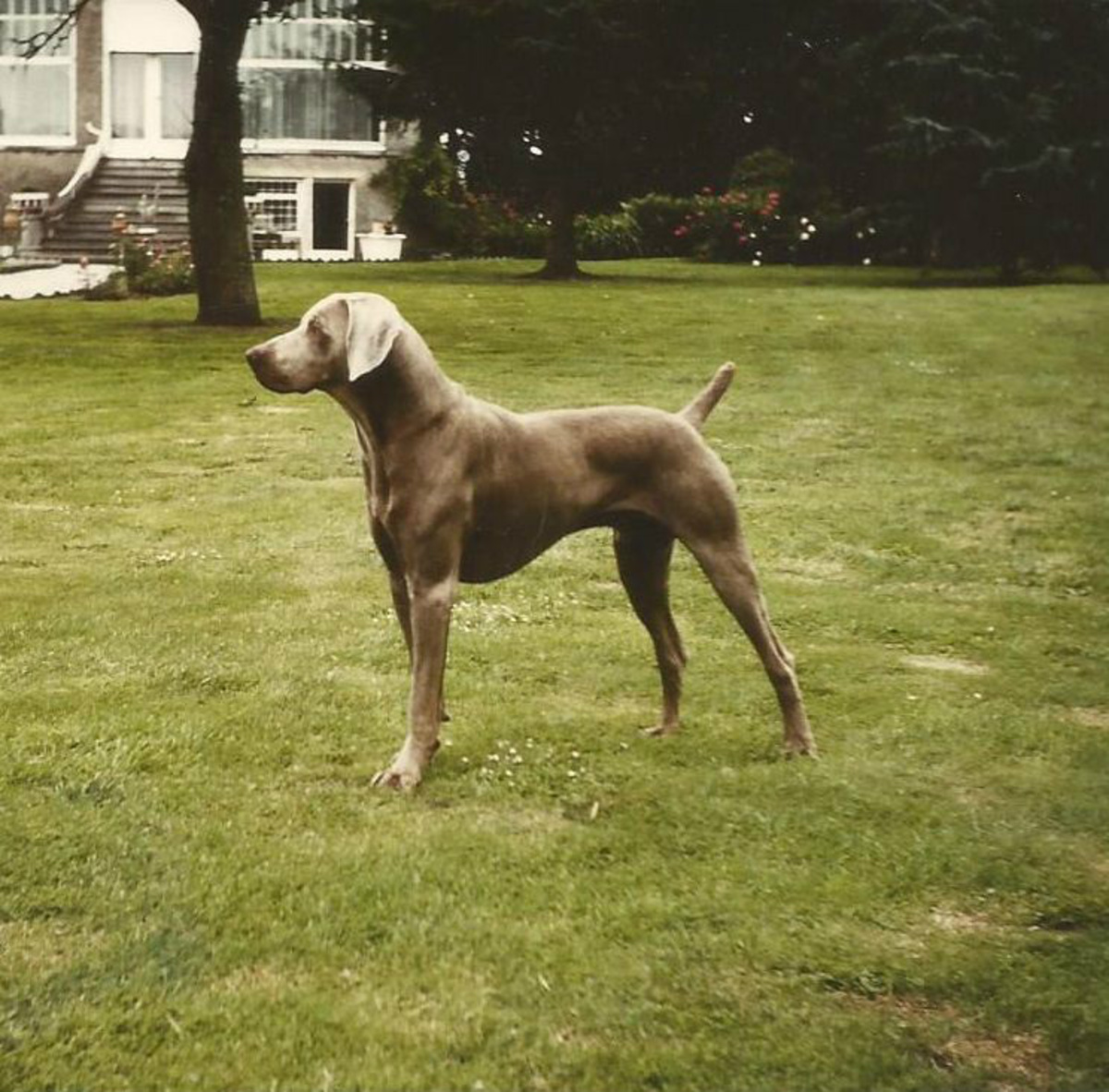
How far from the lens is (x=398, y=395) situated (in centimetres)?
446

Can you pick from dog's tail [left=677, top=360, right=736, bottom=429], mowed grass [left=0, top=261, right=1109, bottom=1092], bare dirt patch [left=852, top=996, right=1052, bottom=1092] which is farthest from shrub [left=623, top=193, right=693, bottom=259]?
bare dirt patch [left=852, top=996, right=1052, bottom=1092]

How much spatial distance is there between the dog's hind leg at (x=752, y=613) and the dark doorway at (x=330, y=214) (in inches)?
1157

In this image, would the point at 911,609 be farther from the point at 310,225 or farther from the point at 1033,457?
the point at 310,225

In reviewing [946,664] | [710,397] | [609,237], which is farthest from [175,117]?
[710,397]

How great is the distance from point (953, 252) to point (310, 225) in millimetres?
13415

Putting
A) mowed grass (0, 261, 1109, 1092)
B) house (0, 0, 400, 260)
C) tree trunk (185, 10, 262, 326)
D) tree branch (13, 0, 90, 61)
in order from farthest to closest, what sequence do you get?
1. house (0, 0, 400, 260)
2. tree trunk (185, 10, 262, 326)
3. tree branch (13, 0, 90, 61)
4. mowed grass (0, 261, 1109, 1092)

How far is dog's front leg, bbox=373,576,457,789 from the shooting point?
4566 millimetres

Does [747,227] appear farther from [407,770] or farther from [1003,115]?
[407,770]

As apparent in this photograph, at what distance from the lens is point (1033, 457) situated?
1127 centimetres

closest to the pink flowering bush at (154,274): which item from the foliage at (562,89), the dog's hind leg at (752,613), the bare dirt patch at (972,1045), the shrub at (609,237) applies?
the foliage at (562,89)

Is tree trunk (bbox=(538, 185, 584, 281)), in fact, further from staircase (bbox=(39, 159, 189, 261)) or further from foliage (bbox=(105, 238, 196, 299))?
staircase (bbox=(39, 159, 189, 261))

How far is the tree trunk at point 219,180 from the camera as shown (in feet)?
53.9

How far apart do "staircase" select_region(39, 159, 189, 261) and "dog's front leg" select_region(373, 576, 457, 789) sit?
25399 millimetres

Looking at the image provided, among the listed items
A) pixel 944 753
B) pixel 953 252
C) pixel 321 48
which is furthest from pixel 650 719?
pixel 321 48
